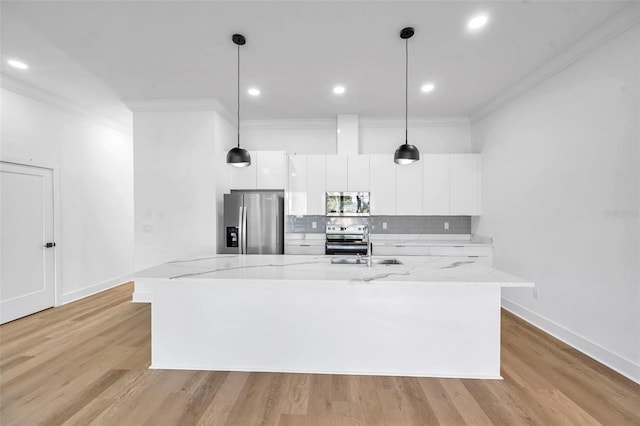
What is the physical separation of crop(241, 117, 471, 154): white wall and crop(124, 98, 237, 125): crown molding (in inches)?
36.2

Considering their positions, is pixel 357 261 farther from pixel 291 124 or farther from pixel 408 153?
pixel 291 124

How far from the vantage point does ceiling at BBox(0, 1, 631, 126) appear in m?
2.21

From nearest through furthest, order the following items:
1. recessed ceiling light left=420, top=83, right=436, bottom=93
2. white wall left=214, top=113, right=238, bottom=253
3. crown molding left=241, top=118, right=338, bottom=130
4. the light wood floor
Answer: the light wood floor
recessed ceiling light left=420, top=83, right=436, bottom=93
white wall left=214, top=113, right=238, bottom=253
crown molding left=241, top=118, right=338, bottom=130

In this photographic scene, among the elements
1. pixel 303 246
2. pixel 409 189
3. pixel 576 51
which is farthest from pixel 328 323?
pixel 576 51

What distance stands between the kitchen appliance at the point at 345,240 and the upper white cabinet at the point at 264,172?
44.0 inches

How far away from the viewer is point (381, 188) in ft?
14.9

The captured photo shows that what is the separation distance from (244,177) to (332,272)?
2.77 meters

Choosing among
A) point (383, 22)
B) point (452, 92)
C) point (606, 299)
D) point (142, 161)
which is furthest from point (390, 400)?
point (142, 161)

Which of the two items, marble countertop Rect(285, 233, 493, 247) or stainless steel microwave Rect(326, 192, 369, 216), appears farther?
stainless steel microwave Rect(326, 192, 369, 216)

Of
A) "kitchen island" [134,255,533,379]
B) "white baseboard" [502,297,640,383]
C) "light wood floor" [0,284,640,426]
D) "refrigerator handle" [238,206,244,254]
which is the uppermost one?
"refrigerator handle" [238,206,244,254]

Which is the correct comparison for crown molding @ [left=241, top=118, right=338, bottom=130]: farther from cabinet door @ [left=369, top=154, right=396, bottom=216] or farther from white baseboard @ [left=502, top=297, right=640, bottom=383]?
white baseboard @ [left=502, top=297, right=640, bottom=383]

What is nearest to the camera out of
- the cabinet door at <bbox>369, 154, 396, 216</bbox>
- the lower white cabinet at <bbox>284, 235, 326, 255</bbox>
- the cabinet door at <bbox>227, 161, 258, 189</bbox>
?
the lower white cabinet at <bbox>284, 235, 326, 255</bbox>

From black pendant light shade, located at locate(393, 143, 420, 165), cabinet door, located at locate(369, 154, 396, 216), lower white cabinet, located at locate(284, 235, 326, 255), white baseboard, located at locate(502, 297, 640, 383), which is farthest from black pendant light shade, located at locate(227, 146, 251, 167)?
white baseboard, located at locate(502, 297, 640, 383)

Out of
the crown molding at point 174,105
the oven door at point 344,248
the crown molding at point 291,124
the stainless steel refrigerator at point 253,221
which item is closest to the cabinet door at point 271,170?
the stainless steel refrigerator at point 253,221
